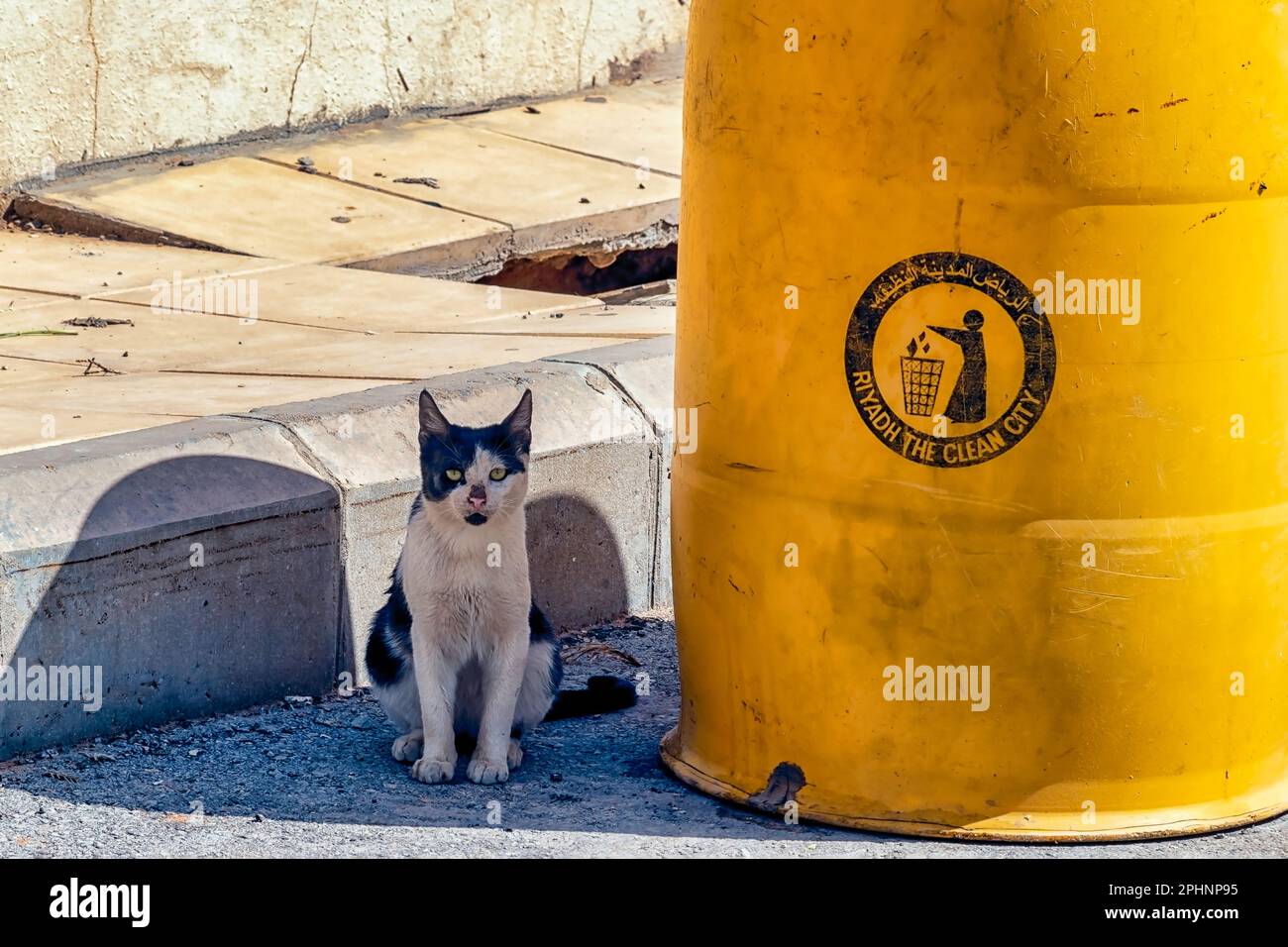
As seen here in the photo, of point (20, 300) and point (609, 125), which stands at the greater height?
point (609, 125)

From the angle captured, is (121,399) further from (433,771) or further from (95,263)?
(95,263)

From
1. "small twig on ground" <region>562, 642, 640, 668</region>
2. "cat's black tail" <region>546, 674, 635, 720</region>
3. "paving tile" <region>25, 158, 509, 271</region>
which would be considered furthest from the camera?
"paving tile" <region>25, 158, 509, 271</region>

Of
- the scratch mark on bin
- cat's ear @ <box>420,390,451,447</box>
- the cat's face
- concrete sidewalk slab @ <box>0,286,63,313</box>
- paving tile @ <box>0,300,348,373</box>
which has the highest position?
concrete sidewalk slab @ <box>0,286,63,313</box>

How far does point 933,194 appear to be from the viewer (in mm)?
3219

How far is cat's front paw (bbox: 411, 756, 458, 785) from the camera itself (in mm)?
3738

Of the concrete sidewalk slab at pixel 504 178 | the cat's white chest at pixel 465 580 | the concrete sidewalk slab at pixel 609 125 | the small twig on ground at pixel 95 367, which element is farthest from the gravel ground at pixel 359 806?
the concrete sidewalk slab at pixel 609 125

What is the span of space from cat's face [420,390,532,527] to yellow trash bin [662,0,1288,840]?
541mm

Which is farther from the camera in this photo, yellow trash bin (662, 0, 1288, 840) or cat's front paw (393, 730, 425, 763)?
cat's front paw (393, 730, 425, 763)

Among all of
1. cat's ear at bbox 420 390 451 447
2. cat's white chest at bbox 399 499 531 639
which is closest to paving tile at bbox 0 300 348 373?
cat's ear at bbox 420 390 451 447

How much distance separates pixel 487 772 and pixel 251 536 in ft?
2.33

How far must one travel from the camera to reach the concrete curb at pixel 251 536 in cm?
364

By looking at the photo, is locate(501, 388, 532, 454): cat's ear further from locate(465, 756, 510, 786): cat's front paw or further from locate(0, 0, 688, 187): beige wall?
locate(0, 0, 688, 187): beige wall

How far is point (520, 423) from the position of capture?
13.1 ft

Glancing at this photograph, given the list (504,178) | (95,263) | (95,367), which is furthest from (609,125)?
(95,367)
